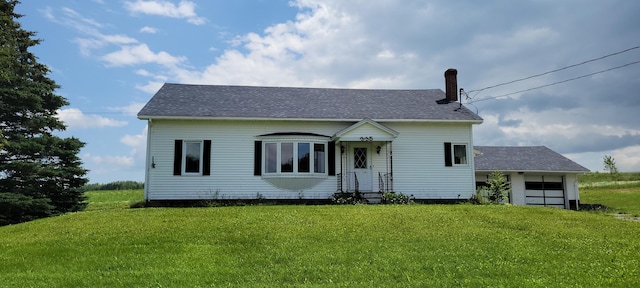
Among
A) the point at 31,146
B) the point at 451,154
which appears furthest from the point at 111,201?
the point at 451,154

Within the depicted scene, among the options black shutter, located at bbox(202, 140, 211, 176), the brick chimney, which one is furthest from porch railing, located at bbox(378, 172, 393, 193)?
black shutter, located at bbox(202, 140, 211, 176)

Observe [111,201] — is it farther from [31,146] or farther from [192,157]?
[192,157]

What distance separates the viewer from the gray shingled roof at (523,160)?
27.3 m

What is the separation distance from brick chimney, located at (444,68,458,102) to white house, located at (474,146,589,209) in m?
6.70

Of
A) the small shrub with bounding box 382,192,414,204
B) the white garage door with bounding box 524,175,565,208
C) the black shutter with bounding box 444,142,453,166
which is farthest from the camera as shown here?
the white garage door with bounding box 524,175,565,208

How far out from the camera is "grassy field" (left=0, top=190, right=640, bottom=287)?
25.2ft

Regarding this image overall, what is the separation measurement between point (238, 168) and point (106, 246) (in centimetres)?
872

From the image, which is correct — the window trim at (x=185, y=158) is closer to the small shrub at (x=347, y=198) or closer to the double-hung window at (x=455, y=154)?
the small shrub at (x=347, y=198)

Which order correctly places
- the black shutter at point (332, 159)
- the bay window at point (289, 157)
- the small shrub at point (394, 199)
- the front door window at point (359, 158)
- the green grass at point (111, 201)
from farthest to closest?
the green grass at point (111, 201), the front door window at point (359, 158), the black shutter at point (332, 159), the bay window at point (289, 157), the small shrub at point (394, 199)

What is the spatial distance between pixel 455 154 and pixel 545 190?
11.7 metres

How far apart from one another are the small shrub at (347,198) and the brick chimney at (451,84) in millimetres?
7653

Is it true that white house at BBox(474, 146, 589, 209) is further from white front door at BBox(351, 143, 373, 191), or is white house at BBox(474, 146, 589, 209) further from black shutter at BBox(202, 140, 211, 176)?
black shutter at BBox(202, 140, 211, 176)

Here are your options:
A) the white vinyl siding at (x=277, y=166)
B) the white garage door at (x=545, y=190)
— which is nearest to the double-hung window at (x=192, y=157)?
the white vinyl siding at (x=277, y=166)

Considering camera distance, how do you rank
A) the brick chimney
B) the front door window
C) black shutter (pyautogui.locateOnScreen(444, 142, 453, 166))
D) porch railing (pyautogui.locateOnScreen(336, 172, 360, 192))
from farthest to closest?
the brick chimney
black shutter (pyautogui.locateOnScreen(444, 142, 453, 166))
the front door window
porch railing (pyautogui.locateOnScreen(336, 172, 360, 192))
